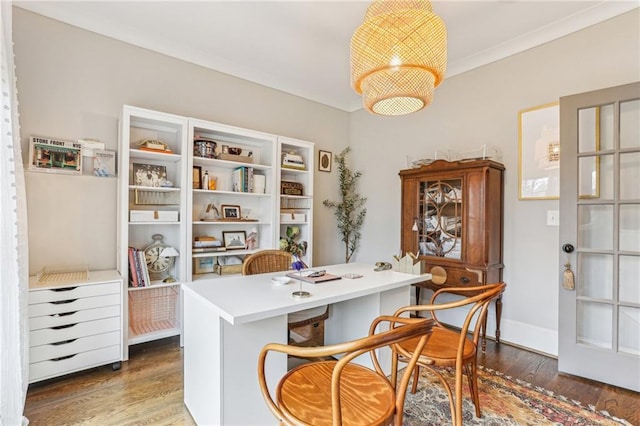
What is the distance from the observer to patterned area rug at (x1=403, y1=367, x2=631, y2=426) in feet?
5.42

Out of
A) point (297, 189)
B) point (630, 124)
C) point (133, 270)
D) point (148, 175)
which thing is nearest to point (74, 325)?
point (133, 270)

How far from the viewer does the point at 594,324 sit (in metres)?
2.15

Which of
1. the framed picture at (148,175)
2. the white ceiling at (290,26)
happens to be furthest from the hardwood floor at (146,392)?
the white ceiling at (290,26)

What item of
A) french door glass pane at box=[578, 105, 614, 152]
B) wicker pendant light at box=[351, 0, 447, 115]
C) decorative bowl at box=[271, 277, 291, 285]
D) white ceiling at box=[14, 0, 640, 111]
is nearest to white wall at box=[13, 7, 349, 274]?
white ceiling at box=[14, 0, 640, 111]

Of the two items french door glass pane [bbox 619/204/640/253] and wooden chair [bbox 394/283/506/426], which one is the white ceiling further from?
wooden chair [bbox 394/283/506/426]

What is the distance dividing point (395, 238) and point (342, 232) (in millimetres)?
779

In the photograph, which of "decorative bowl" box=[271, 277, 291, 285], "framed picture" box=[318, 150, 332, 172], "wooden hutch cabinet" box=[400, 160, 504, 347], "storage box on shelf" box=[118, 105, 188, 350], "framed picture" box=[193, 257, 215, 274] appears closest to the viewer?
"decorative bowl" box=[271, 277, 291, 285]

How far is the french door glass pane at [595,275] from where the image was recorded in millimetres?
2098

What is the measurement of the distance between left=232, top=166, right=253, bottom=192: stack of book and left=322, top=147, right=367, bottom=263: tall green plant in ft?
3.89

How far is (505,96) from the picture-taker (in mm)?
2762

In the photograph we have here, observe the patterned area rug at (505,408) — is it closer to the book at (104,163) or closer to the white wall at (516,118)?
the white wall at (516,118)

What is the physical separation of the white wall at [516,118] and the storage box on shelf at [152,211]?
97.9 inches

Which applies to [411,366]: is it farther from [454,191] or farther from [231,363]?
[454,191]

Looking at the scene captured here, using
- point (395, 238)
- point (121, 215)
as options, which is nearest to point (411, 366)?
point (121, 215)
